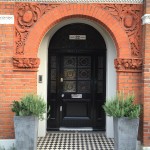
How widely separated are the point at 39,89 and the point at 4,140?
1620 mm

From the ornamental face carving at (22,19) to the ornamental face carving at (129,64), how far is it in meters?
1.95

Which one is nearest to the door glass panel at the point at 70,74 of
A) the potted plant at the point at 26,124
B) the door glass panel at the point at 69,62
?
the door glass panel at the point at 69,62

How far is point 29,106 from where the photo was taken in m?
5.63

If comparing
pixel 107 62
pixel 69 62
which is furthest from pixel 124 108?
pixel 69 62

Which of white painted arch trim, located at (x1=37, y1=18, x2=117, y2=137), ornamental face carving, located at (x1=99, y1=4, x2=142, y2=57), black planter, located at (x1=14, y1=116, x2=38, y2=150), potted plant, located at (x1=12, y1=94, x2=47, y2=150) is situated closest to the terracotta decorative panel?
ornamental face carving, located at (x1=99, y1=4, x2=142, y2=57)

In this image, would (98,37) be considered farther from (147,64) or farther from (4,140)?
(4,140)

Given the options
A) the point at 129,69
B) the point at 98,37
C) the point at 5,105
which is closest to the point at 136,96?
the point at 129,69

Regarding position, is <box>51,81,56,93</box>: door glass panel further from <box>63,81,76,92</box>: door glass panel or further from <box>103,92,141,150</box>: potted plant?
<box>103,92,141,150</box>: potted plant

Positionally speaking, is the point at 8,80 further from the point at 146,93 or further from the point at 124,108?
the point at 146,93

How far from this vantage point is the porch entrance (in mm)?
7414

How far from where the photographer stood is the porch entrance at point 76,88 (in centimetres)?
741

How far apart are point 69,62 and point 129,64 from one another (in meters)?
1.86

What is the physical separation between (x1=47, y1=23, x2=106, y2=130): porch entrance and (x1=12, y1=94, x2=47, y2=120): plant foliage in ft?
5.45

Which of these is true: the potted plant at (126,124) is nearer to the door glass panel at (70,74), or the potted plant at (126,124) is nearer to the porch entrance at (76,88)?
the porch entrance at (76,88)
